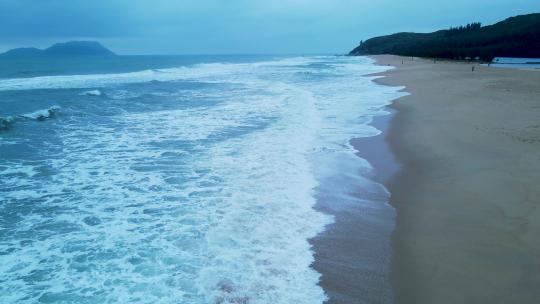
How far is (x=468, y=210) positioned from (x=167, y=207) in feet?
17.8

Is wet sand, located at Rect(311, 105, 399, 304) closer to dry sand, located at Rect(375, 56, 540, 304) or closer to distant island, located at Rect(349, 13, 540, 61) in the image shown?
dry sand, located at Rect(375, 56, 540, 304)

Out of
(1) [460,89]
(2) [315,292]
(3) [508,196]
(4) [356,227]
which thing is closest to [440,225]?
(4) [356,227]

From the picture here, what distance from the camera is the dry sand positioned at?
4.65 metres

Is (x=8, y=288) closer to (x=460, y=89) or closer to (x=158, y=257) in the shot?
(x=158, y=257)

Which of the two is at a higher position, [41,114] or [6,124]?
[41,114]

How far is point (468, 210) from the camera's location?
6645mm

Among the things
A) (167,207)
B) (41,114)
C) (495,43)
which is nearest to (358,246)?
(167,207)

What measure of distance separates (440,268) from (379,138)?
25.2ft

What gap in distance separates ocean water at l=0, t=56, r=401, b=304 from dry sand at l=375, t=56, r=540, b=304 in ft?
4.31

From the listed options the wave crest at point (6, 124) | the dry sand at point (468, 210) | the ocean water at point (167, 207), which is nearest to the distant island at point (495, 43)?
the dry sand at point (468, 210)

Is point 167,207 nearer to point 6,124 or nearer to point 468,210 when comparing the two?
point 468,210

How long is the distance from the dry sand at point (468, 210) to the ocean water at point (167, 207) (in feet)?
4.31

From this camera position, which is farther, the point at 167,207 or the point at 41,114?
the point at 41,114

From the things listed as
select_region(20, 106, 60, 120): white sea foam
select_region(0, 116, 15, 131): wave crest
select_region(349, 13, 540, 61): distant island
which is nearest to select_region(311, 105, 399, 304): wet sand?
select_region(0, 116, 15, 131): wave crest
